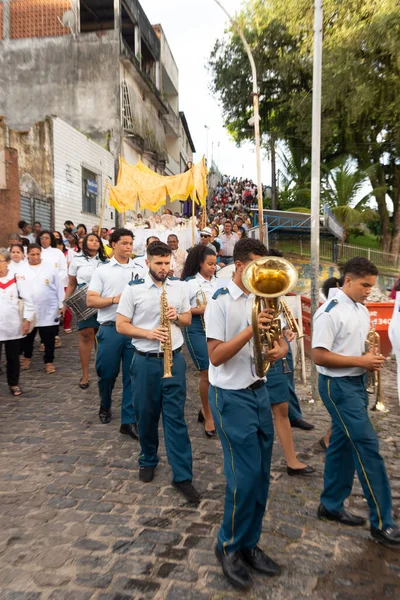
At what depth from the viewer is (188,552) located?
125 inches

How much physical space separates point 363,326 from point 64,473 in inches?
112

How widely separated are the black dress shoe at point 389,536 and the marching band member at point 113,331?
2.65 m

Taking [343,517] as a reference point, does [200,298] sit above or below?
above

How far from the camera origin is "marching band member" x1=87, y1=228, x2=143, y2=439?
5281 millimetres

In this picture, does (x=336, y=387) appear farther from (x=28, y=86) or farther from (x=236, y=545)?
(x=28, y=86)

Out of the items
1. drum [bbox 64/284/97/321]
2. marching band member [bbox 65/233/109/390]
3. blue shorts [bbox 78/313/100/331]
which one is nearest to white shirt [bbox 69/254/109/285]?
marching band member [bbox 65/233/109/390]

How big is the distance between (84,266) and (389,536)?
16.0 ft

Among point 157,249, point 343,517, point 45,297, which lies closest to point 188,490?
point 343,517

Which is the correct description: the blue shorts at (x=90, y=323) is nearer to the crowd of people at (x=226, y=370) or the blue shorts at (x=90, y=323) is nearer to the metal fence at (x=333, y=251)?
the crowd of people at (x=226, y=370)

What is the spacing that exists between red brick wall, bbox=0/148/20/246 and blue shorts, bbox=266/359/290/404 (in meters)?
10.1

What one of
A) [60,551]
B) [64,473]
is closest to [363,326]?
Answer: [60,551]

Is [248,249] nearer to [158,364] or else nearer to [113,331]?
[158,364]

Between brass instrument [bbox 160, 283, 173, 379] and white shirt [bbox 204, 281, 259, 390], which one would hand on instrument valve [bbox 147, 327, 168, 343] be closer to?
brass instrument [bbox 160, 283, 173, 379]

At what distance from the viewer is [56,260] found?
8398 mm
